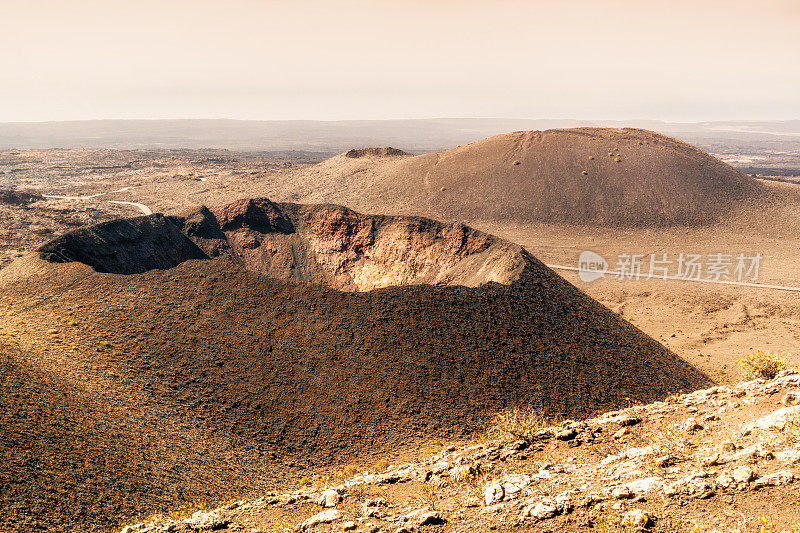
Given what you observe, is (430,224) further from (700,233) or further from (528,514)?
(700,233)

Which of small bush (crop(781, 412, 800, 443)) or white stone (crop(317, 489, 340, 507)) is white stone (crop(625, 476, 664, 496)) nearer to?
small bush (crop(781, 412, 800, 443))

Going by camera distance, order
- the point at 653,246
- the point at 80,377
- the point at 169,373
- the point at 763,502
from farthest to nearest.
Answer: the point at 653,246
the point at 169,373
the point at 80,377
the point at 763,502

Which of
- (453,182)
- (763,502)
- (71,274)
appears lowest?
(763,502)

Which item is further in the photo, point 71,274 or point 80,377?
point 71,274

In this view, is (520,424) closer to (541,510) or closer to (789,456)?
(541,510)

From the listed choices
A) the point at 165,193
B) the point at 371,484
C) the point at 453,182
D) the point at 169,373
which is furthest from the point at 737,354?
the point at 165,193

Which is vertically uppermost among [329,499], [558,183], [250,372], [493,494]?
[558,183]

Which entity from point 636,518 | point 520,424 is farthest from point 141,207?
point 636,518
